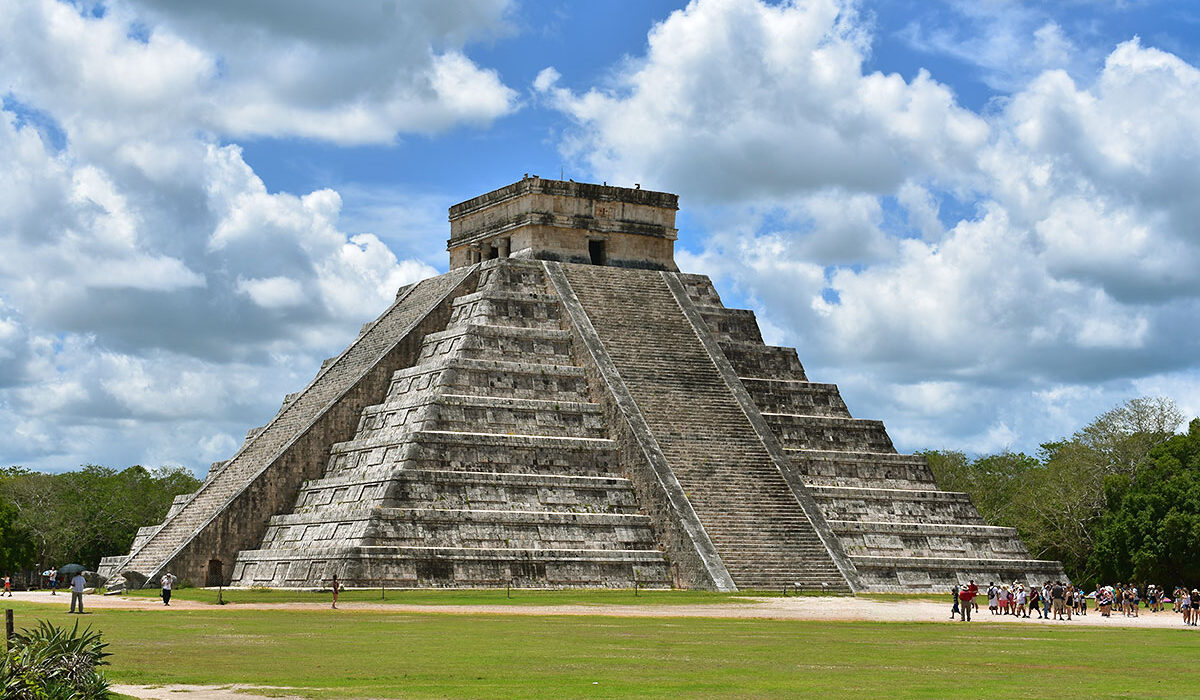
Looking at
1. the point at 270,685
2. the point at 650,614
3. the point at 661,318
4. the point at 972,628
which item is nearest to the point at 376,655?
the point at 270,685

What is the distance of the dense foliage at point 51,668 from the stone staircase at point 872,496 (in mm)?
25128

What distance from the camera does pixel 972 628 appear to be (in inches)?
998

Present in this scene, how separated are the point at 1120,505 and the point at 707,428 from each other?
51.2ft

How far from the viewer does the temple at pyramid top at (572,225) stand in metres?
44.0

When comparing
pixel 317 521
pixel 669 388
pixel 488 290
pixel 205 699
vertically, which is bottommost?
pixel 205 699

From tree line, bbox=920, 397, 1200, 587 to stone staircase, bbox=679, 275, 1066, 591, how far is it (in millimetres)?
5670

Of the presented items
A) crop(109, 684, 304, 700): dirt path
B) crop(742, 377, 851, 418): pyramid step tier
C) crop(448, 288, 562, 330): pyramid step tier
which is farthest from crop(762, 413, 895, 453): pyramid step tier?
crop(109, 684, 304, 700): dirt path

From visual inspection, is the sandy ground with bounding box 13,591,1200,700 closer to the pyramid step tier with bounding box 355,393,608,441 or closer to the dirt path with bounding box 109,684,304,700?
the pyramid step tier with bounding box 355,393,608,441

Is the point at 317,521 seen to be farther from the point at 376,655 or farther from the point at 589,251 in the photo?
the point at 376,655

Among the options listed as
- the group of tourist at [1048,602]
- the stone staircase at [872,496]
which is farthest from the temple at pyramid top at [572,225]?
the group of tourist at [1048,602]

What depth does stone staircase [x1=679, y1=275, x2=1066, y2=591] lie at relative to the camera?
121ft

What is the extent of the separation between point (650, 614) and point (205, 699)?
44.7ft

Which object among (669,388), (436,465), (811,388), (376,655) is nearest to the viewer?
(376,655)

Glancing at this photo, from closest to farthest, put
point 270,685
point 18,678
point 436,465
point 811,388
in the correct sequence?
point 18,678 → point 270,685 → point 436,465 → point 811,388
